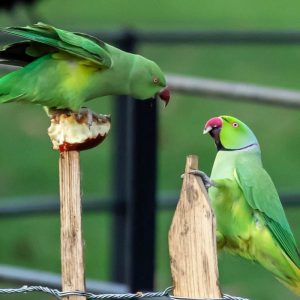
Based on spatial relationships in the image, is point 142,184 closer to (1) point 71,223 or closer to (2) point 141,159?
(2) point 141,159

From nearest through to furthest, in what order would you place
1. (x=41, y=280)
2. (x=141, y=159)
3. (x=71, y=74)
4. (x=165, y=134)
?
(x=71, y=74), (x=141, y=159), (x=41, y=280), (x=165, y=134)

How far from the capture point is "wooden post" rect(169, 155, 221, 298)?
10.1ft

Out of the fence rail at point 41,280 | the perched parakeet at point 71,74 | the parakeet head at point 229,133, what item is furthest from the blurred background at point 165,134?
the perched parakeet at point 71,74

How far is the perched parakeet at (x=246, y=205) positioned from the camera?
136 inches

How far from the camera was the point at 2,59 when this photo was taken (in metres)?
3.30

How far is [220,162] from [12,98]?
59 cm

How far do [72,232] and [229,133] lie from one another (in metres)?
0.60

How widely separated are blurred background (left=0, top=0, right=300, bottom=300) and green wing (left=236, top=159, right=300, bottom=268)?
7.18 ft

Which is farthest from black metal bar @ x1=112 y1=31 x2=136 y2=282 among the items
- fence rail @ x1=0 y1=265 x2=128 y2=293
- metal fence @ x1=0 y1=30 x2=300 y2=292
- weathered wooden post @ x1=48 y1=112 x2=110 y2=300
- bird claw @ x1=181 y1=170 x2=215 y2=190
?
weathered wooden post @ x1=48 y1=112 x2=110 y2=300

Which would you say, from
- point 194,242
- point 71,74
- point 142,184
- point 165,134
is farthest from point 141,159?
point 165,134

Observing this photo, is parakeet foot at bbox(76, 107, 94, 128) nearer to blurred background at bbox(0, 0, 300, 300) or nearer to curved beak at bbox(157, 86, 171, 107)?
curved beak at bbox(157, 86, 171, 107)

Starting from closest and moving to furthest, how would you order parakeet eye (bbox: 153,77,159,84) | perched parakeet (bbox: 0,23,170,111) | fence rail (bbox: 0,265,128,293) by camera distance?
perched parakeet (bbox: 0,23,170,111) → parakeet eye (bbox: 153,77,159,84) → fence rail (bbox: 0,265,128,293)

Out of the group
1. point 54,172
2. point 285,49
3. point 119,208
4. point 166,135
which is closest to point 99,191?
point 54,172

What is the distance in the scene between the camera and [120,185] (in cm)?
697
